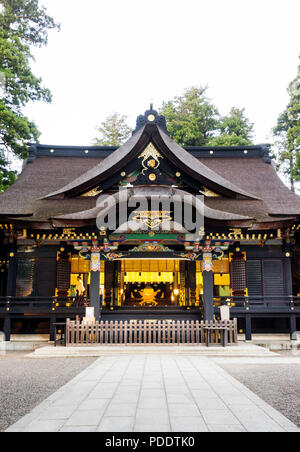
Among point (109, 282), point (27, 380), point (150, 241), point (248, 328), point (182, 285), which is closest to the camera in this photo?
point (27, 380)

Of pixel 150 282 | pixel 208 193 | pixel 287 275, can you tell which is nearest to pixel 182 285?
pixel 150 282

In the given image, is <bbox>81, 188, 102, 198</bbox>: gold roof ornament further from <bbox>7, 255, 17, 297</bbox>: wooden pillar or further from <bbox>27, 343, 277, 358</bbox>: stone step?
<bbox>27, 343, 277, 358</bbox>: stone step

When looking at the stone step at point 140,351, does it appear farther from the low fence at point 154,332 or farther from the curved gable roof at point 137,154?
the curved gable roof at point 137,154

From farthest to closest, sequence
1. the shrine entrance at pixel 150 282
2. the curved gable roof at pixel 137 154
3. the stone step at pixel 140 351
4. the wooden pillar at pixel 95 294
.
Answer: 1. the shrine entrance at pixel 150 282
2. the curved gable roof at pixel 137 154
3. the wooden pillar at pixel 95 294
4. the stone step at pixel 140 351

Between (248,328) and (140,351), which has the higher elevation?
(248,328)

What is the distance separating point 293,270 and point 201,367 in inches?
417

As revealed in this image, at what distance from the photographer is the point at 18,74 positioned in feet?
71.4

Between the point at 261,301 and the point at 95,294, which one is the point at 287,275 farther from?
the point at 95,294

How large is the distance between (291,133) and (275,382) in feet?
72.1

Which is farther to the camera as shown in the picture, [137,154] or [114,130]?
[114,130]

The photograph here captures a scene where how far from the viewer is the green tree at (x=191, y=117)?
33438mm

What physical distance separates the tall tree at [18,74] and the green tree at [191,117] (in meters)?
13.8

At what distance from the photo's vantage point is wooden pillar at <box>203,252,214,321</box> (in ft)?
43.1

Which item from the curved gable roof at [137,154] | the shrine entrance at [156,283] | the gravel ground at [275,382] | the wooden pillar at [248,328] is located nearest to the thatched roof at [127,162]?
the curved gable roof at [137,154]
